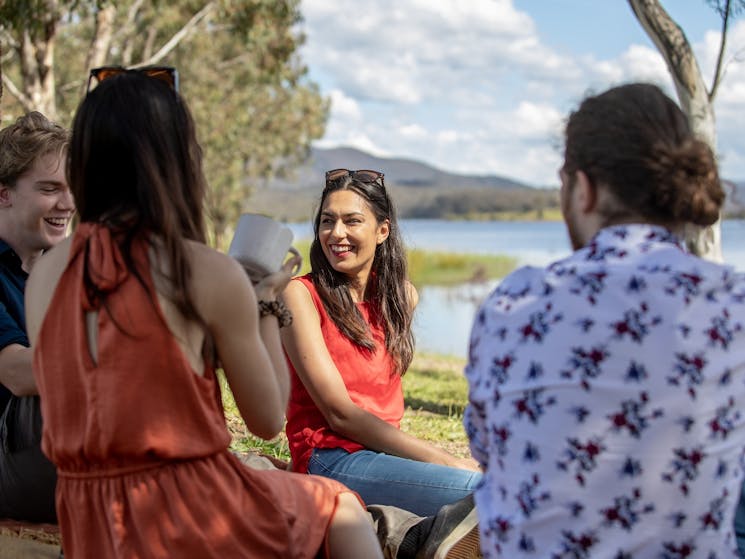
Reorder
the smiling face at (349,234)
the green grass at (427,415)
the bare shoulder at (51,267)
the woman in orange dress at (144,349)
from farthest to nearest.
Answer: the green grass at (427,415) → the smiling face at (349,234) → the bare shoulder at (51,267) → the woman in orange dress at (144,349)

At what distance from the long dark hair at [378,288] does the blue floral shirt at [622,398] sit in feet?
4.91

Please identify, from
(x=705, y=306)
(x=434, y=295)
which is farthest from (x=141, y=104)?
(x=434, y=295)

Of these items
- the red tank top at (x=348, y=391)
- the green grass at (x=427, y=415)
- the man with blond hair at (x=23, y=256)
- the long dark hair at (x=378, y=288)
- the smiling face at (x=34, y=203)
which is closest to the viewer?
the man with blond hair at (x=23, y=256)

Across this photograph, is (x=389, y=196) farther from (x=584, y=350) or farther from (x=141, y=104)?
(x=584, y=350)

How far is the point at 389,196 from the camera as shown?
3529 mm

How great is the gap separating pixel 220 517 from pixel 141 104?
2.75 ft

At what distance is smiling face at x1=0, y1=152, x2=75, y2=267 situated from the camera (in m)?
2.76

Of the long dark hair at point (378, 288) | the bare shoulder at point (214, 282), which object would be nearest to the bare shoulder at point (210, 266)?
the bare shoulder at point (214, 282)

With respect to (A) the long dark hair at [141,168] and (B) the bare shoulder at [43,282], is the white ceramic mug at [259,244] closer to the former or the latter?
(A) the long dark hair at [141,168]

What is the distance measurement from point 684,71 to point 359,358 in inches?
157

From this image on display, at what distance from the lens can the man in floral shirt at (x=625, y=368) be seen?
1.60m

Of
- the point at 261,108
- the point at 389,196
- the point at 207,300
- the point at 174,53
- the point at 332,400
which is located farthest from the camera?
the point at 261,108

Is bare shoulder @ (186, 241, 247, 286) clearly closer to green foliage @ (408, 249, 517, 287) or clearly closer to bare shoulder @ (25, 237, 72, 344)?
bare shoulder @ (25, 237, 72, 344)

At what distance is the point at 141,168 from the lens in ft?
6.01
